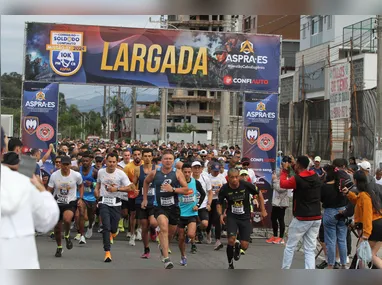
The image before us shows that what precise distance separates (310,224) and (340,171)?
1314 millimetres

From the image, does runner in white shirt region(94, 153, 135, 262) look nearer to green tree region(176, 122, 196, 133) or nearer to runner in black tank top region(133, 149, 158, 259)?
runner in black tank top region(133, 149, 158, 259)

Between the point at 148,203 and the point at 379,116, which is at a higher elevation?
the point at 379,116

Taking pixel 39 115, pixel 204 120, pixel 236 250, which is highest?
pixel 204 120

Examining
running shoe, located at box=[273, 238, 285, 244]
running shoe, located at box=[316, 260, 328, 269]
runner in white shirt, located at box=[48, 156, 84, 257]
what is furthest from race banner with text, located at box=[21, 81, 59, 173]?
running shoe, located at box=[316, 260, 328, 269]

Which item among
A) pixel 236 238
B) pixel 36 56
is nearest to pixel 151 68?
pixel 36 56

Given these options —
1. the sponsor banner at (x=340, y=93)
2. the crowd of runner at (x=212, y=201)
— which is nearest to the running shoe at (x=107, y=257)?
the crowd of runner at (x=212, y=201)

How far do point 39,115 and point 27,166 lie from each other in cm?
1037

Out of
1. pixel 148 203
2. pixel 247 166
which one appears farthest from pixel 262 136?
pixel 148 203

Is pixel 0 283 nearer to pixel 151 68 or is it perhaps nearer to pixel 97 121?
pixel 151 68

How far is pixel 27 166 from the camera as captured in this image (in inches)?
189

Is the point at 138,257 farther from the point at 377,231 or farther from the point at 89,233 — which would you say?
the point at 377,231

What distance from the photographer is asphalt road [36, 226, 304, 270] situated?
11.5 metres

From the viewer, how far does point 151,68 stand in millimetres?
14609

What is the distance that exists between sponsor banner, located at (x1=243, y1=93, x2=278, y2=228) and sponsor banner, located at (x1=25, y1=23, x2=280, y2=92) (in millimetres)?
307
